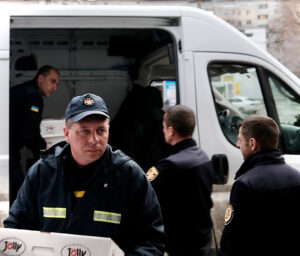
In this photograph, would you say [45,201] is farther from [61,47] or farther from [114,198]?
[61,47]

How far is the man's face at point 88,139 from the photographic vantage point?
1943 millimetres

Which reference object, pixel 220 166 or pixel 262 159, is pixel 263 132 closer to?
pixel 262 159

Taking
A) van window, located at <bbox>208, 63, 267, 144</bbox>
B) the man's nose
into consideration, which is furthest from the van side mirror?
the man's nose

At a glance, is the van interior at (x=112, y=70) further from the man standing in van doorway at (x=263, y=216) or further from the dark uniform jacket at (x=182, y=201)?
the man standing in van doorway at (x=263, y=216)

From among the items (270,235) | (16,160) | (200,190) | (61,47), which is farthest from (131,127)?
(270,235)

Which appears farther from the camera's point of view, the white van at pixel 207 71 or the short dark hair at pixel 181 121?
the white van at pixel 207 71

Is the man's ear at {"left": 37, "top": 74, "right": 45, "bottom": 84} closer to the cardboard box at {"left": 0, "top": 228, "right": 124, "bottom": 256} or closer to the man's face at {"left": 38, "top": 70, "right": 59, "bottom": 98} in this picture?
the man's face at {"left": 38, "top": 70, "right": 59, "bottom": 98}

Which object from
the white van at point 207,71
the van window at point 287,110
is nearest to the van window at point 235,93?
the white van at point 207,71

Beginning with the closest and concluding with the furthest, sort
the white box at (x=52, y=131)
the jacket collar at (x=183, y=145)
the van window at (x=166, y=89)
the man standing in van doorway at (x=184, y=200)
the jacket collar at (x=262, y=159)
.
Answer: the jacket collar at (x=262, y=159), the man standing in van doorway at (x=184, y=200), the jacket collar at (x=183, y=145), the white box at (x=52, y=131), the van window at (x=166, y=89)

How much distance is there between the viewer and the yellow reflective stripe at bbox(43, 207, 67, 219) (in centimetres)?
190

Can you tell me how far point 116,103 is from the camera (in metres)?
6.36

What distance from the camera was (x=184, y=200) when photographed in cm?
299

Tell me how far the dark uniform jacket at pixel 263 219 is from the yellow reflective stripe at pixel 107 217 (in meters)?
0.66

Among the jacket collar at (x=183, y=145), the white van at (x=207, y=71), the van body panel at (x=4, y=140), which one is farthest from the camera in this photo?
the white van at (x=207, y=71)
